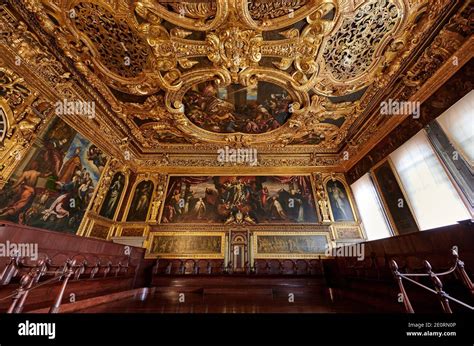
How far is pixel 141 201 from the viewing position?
7648 mm

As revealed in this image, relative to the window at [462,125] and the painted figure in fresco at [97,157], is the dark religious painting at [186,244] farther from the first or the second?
the window at [462,125]

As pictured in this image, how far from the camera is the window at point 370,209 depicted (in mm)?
6117

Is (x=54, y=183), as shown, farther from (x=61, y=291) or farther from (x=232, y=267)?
(x=232, y=267)

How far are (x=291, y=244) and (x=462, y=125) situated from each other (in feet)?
18.0

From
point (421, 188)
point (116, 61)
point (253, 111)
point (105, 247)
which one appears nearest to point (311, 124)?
point (253, 111)

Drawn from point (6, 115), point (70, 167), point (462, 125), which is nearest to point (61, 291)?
point (6, 115)

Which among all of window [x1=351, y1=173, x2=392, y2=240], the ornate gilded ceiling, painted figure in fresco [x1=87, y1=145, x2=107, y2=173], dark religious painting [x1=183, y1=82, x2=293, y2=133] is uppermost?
dark religious painting [x1=183, y1=82, x2=293, y2=133]

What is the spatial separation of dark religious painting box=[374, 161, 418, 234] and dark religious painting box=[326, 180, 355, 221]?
61.3 inches

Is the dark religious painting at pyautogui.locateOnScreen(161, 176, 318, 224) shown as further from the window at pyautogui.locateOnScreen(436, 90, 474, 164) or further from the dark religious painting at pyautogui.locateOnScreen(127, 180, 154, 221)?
the window at pyautogui.locateOnScreen(436, 90, 474, 164)

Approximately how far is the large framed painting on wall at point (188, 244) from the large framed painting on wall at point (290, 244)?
1.44 meters

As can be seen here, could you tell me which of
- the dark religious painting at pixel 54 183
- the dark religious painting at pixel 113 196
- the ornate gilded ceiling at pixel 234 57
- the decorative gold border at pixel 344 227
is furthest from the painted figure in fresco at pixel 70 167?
the decorative gold border at pixel 344 227

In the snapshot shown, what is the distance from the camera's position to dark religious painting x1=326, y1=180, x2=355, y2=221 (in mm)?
7219

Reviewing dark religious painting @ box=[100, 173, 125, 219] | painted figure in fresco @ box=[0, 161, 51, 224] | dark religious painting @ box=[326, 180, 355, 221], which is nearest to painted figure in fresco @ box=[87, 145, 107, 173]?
dark religious painting @ box=[100, 173, 125, 219]

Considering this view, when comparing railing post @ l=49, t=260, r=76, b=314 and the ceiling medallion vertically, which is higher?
the ceiling medallion
